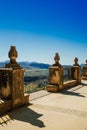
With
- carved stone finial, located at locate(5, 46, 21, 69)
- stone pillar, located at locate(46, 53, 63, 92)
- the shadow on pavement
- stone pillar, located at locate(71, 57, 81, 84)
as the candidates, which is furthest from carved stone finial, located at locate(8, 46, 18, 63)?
stone pillar, located at locate(71, 57, 81, 84)

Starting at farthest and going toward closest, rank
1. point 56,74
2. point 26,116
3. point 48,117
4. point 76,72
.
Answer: point 76,72 → point 56,74 → point 26,116 → point 48,117

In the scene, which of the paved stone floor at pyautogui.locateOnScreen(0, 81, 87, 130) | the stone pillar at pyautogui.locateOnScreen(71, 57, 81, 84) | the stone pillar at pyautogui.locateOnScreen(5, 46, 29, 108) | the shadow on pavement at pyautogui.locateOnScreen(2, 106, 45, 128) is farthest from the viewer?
the stone pillar at pyautogui.locateOnScreen(71, 57, 81, 84)

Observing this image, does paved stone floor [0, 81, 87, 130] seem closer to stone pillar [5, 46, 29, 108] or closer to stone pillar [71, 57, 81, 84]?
stone pillar [5, 46, 29, 108]

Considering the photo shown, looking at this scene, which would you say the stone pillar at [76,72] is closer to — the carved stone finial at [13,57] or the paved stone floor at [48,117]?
the paved stone floor at [48,117]

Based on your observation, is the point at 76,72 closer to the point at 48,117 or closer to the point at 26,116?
the point at 48,117

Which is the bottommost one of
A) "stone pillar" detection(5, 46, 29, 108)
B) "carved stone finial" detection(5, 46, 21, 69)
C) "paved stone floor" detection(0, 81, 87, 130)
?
"paved stone floor" detection(0, 81, 87, 130)

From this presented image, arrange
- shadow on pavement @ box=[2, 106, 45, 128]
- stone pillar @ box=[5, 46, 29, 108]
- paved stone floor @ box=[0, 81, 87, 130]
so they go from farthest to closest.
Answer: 1. stone pillar @ box=[5, 46, 29, 108]
2. shadow on pavement @ box=[2, 106, 45, 128]
3. paved stone floor @ box=[0, 81, 87, 130]

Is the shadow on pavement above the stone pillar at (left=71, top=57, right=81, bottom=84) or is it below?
below

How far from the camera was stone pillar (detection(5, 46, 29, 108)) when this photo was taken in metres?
8.30

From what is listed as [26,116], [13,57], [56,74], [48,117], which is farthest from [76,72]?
[26,116]

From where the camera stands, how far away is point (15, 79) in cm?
844

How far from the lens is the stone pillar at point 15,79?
830cm

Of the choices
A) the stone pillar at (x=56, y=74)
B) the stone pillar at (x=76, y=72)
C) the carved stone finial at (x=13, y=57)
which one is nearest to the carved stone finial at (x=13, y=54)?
the carved stone finial at (x=13, y=57)

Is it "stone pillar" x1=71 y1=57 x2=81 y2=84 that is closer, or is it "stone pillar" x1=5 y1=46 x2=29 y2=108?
"stone pillar" x1=5 y1=46 x2=29 y2=108
